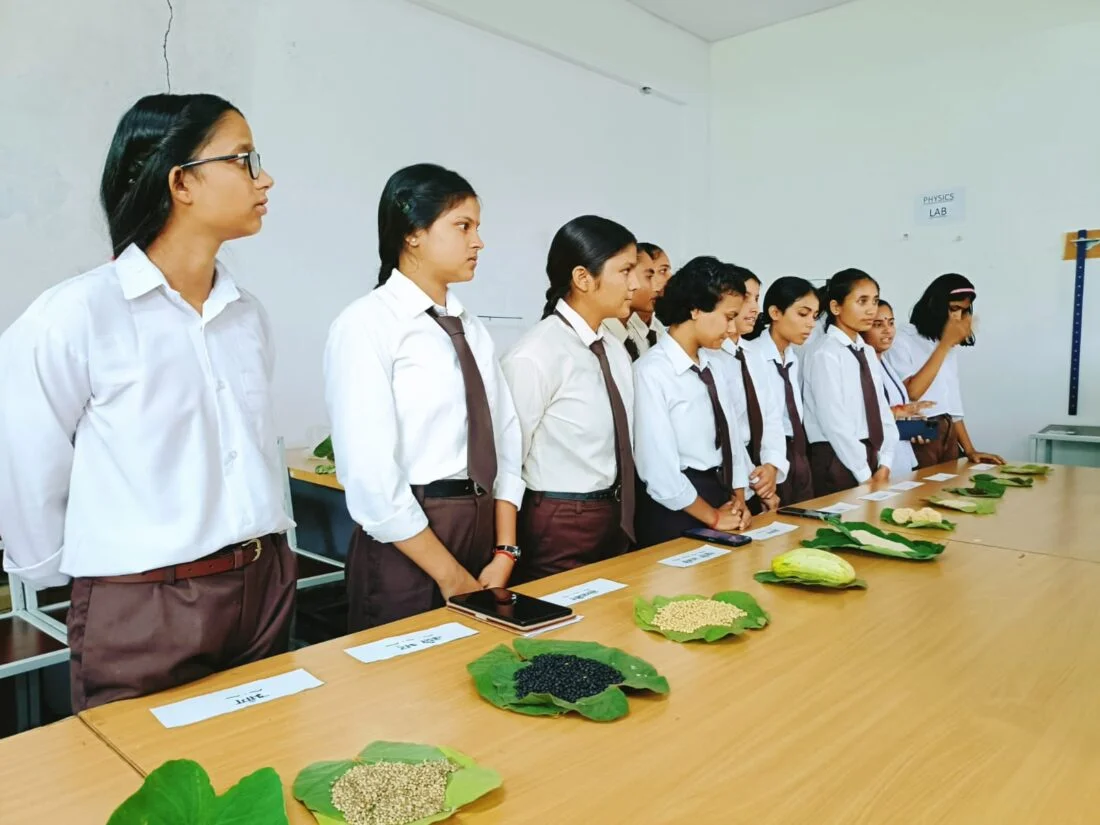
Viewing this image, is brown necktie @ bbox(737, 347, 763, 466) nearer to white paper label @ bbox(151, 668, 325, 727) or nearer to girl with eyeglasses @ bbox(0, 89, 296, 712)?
girl with eyeglasses @ bbox(0, 89, 296, 712)

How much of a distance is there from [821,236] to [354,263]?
10.9 feet

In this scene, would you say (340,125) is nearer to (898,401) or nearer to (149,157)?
(149,157)

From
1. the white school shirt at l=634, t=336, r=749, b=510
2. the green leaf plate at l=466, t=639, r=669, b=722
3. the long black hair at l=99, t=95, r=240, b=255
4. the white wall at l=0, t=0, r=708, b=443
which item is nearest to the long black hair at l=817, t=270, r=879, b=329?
the white school shirt at l=634, t=336, r=749, b=510

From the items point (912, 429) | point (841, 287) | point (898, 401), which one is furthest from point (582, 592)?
point (898, 401)

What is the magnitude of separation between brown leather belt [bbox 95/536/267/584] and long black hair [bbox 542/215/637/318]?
1173 mm

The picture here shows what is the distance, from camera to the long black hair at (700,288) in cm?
242

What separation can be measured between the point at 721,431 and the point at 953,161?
3.64 meters

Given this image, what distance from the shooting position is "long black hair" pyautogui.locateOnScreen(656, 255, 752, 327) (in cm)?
242

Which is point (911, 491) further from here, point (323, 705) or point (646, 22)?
point (646, 22)

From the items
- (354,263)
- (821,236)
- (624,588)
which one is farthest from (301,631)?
(821,236)

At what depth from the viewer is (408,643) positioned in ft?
4.17

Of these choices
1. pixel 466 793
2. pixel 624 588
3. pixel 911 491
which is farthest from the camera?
pixel 911 491

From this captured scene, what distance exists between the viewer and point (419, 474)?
174 centimetres

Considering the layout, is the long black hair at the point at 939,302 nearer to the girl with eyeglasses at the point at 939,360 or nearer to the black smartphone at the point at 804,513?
the girl with eyeglasses at the point at 939,360
